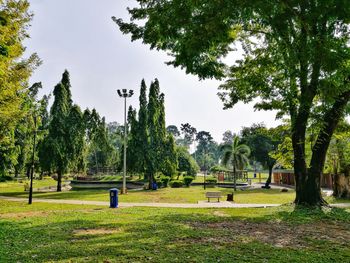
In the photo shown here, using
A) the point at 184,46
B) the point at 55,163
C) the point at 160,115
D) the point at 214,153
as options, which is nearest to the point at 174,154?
the point at 160,115

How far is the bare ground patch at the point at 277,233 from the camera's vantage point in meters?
9.43

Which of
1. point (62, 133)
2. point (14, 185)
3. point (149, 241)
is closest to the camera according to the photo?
point (149, 241)

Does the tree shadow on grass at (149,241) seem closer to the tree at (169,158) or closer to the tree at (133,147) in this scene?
the tree at (133,147)

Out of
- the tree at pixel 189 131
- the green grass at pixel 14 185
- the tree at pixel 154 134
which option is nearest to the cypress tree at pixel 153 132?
the tree at pixel 154 134

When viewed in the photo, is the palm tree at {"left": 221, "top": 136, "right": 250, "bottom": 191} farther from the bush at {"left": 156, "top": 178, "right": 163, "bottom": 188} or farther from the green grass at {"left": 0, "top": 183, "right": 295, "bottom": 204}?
the green grass at {"left": 0, "top": 183, "right": 295, "bottom": 204}

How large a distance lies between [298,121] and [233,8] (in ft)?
35.6

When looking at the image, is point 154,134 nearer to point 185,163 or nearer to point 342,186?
point 185,163

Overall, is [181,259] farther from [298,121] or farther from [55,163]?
[55,163]

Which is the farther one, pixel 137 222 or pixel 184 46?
pixel 137 222

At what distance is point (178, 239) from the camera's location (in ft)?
31.1

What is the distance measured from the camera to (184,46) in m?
9.91

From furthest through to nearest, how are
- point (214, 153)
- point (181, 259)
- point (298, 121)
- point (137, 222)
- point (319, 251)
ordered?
1. point (214, 153)
2. point (298, 121)
3. point (137, 222)
4. point (319, 251)
5. point (181, 259)

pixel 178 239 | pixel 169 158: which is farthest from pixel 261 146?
pixel 178 239

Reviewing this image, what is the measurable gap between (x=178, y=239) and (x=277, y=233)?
11.6ft
